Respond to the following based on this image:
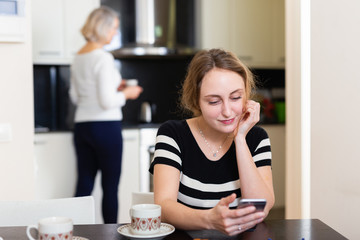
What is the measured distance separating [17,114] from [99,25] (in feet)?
3.16

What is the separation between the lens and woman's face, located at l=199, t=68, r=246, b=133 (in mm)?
1674

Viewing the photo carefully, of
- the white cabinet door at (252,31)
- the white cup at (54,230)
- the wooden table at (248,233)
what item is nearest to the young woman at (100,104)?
the white cabinet door at (252,31)

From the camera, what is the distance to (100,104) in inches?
131

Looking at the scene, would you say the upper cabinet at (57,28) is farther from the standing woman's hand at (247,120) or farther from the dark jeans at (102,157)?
the standing woman's hand at (247,120)

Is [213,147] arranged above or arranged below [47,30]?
below

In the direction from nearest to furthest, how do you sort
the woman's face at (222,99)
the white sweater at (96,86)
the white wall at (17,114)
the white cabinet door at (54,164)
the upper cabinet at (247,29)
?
1. the woman's face at (222,99)
2. the white wall at (17,114)
3. the white sweater at (96,86)
4. the white cabinet door at (54,164)
5. the upper cabinet at (247,29)

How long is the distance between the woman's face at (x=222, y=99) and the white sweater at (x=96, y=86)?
167cm

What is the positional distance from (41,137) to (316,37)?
2008mm

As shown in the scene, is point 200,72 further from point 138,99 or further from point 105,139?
point 138,99

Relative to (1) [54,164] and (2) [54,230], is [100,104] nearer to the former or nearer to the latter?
(1) [54,164]

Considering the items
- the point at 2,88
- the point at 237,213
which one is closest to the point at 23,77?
the point at 2,88

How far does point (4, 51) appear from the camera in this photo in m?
2.55

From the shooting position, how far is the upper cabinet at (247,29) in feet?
14.6

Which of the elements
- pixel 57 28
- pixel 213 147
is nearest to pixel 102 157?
pixel 57 28
